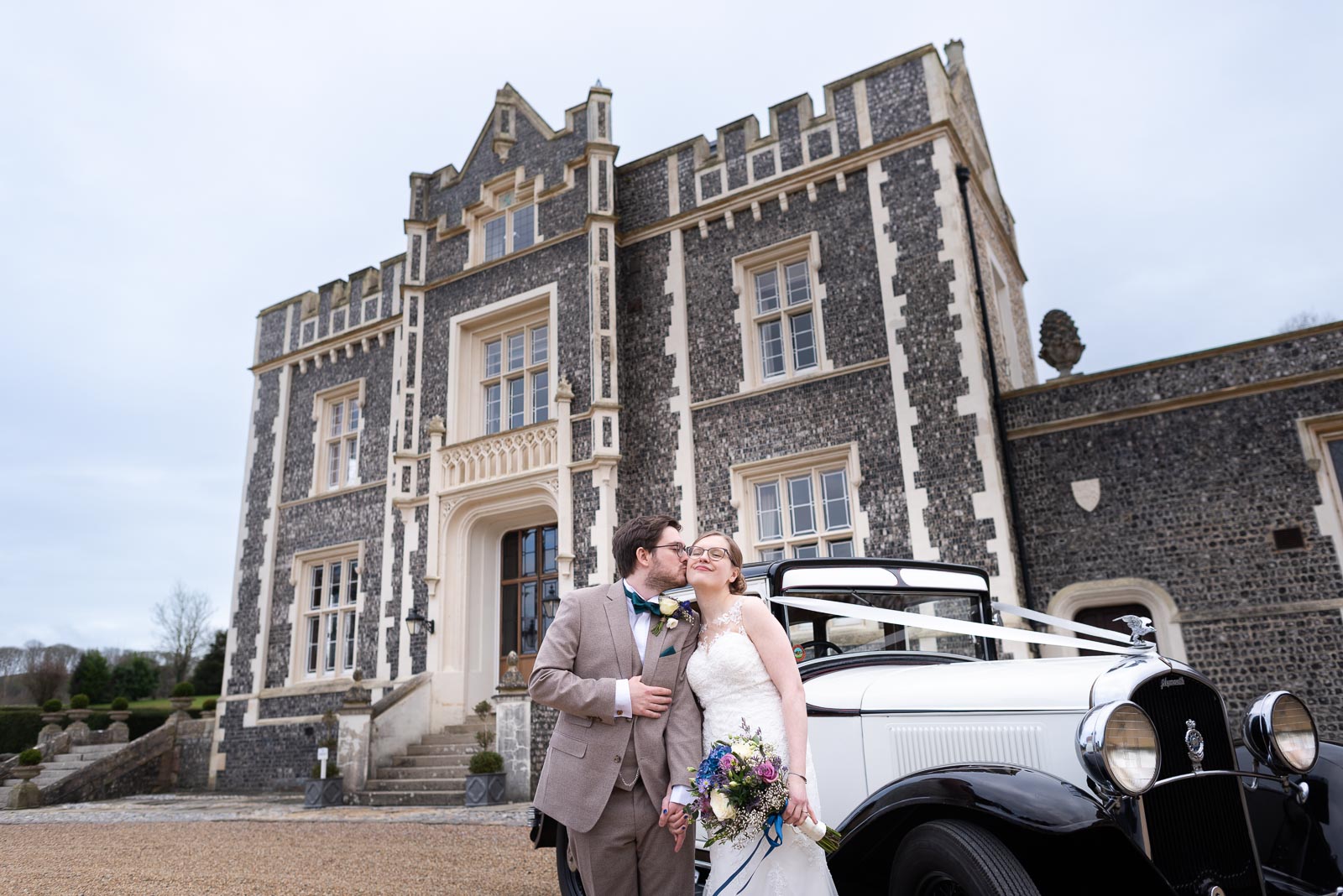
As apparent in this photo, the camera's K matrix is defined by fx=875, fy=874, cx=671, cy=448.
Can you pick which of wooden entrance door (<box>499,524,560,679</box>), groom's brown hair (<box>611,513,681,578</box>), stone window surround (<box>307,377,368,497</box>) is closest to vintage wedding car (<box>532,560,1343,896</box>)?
groom's brown hair (<box>611,513,681,578</box>)

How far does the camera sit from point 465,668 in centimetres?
1234

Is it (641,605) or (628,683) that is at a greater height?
(641,605)

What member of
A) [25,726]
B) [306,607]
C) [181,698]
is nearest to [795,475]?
[306,607]

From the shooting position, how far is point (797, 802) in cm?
248

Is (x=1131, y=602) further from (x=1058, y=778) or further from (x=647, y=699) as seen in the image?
(x=647, y=699)

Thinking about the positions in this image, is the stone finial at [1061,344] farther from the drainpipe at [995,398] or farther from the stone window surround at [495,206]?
the stone window surround at [495,206]

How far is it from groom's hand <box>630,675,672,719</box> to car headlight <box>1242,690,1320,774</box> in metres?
2.41

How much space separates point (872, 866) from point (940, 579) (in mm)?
1908

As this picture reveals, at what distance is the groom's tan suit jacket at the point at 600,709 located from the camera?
2537 millimetres

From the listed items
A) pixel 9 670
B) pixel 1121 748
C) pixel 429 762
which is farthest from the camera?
pixel 9 670

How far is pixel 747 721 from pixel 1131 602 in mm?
7799

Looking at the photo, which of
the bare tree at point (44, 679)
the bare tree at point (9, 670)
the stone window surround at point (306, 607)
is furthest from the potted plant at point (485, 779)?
the bare tree at point (9, 670)

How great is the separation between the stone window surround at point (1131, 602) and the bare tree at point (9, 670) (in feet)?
116

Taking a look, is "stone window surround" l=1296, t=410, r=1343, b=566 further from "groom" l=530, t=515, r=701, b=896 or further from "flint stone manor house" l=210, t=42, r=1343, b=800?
"groom" l=530, t=515, r=701, b=896
